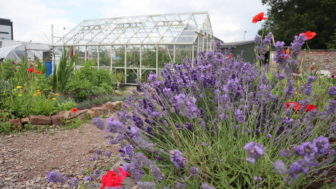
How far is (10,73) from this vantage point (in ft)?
22.0

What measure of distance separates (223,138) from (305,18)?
17.3m

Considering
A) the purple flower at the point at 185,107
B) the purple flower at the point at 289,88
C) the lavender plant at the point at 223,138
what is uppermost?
the purple flower at the point at 289,88

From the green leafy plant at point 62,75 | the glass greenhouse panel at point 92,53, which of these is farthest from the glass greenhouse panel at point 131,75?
the green leafy plant at point 62,75

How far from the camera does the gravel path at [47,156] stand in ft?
7.42

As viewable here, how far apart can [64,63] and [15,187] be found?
3.45 m

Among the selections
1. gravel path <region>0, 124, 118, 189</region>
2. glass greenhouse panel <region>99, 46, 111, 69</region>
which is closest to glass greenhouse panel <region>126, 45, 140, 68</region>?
glass greenhouse panel <region>99, 46, 111, 69</region>

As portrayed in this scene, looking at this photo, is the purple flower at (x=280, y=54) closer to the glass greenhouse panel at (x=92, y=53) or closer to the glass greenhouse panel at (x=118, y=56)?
the glass greenhouse panel at (x=118, y=56)

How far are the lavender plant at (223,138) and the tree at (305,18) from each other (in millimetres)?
15478

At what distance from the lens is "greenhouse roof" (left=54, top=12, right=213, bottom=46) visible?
359 inches

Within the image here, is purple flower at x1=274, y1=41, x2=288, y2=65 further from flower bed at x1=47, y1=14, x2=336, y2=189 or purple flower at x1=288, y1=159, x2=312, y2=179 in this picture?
purple flower at x1=288, y1=159, x2=312, y2=179

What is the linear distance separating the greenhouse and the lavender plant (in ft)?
22.8

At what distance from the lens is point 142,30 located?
33.2 ft

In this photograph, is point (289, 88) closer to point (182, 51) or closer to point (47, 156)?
point (47, 156)

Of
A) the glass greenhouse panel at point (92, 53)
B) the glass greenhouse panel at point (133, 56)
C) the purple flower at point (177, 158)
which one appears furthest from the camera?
the glass greenhouse panel at point (92, 53)
